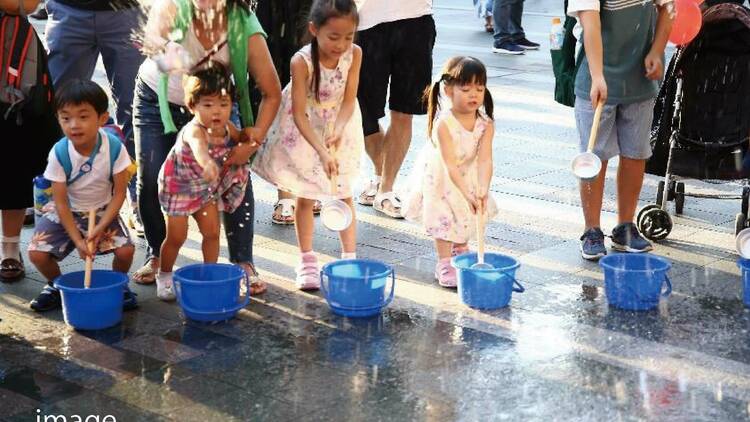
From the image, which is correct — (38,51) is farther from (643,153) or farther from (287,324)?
(643,153)

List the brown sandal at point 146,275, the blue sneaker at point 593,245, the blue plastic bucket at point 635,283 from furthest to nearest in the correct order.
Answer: the blue sneaker at point 593,245, the brown sandal at point 146,275, the blue plastic bucket at point 635,283

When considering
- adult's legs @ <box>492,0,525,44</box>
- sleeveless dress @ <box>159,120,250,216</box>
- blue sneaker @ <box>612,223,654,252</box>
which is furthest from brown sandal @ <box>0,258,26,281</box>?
adult's legs @ <box>492,0,525,44</box>

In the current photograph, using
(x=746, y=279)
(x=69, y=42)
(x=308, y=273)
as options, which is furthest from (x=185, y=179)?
(x=746, y=279)

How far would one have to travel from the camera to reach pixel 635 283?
569 centimetres

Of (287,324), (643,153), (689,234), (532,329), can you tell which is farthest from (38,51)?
(689,234)

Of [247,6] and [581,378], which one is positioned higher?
[247,6]

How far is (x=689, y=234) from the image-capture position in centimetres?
712

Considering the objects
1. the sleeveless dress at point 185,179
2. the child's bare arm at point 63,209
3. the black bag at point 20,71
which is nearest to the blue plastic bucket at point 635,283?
the sleeveless dress at point 185,179

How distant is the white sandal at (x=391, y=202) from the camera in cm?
756

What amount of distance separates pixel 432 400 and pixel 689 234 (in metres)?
3.10

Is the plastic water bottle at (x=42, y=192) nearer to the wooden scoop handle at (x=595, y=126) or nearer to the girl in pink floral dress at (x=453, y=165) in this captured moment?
the girl in pink floral dress at (x=453, y=165)

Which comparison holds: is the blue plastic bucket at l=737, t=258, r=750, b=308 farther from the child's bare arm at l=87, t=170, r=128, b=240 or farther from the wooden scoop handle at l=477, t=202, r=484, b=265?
the child's bare arm at l=87, t=170, r=128, b=240

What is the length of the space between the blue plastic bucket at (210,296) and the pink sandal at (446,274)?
110 centimetres

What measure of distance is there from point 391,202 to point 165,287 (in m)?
2.09
